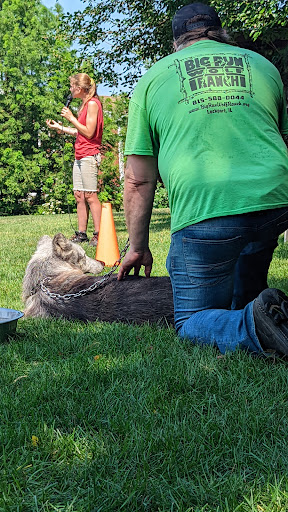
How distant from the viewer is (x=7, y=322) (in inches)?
141

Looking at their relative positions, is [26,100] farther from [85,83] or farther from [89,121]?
[89,121]

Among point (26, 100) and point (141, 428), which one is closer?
point (141, 428)

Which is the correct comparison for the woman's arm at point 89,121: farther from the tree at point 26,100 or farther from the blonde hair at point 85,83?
the tree at point 26,100

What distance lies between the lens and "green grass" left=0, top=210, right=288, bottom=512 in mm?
1816

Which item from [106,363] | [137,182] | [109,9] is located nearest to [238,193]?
[137,182]

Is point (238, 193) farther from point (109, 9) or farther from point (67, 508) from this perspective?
point (109, 9)

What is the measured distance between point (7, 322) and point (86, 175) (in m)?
5.55

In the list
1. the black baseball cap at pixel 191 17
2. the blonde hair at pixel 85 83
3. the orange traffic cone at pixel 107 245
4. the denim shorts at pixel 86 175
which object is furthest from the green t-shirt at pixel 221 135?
the denim shorts at pixel 86 175

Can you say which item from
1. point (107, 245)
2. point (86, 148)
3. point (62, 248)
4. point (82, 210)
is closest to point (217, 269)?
point (62, 248)

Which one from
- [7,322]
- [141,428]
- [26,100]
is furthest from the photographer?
[26,100]

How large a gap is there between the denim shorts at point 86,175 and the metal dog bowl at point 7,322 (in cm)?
516

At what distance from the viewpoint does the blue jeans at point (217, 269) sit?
10.1ft

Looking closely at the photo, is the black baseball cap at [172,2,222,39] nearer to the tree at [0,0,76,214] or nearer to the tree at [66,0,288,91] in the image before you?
the tree at [66,0,288,91]

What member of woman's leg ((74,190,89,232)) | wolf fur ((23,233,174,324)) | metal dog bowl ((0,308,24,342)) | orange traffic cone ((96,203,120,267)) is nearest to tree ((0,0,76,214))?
woman's leg ((74,190,89,232))
